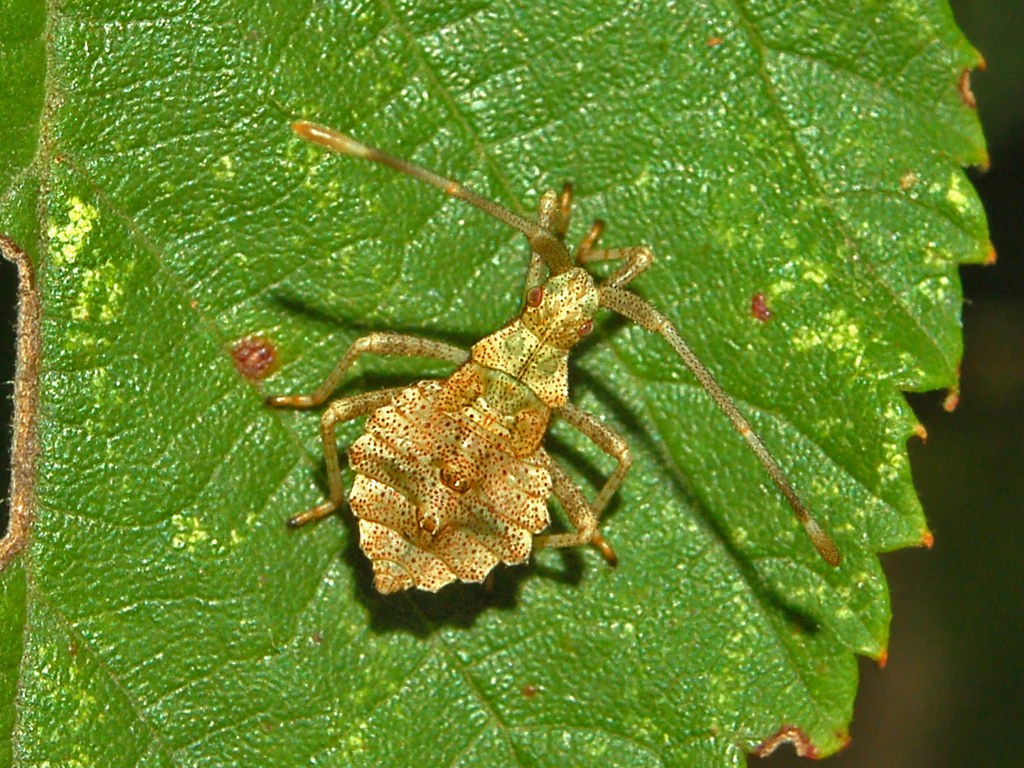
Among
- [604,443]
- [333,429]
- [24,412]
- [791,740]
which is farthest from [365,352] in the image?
[791,740]

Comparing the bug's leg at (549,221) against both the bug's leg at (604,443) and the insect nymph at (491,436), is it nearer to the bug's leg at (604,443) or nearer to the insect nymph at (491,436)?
the insect nymph at (491,436)

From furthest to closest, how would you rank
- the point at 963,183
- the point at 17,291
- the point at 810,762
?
the point at 810,762
the point at 963,183
the point at 17,291

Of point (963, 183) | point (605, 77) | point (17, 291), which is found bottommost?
point (963, 183)

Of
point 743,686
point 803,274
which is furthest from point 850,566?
point 803,274

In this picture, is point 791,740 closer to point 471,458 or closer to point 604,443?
point 604,443

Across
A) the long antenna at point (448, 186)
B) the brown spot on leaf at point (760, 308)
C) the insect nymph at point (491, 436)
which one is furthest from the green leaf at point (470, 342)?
the long antenna at point (448, 186)

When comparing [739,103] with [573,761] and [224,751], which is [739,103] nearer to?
[573,761]

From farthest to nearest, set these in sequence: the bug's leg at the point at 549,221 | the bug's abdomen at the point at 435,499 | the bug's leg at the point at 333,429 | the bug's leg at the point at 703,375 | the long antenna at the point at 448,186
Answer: the bug's leg at the point at 549,221 < the bug's leg at the point at 333,429 < the bug's abdomen at the point at 435,499 < the bug's leg at the point at 703,375 < the long antenna at the point at 448,186
